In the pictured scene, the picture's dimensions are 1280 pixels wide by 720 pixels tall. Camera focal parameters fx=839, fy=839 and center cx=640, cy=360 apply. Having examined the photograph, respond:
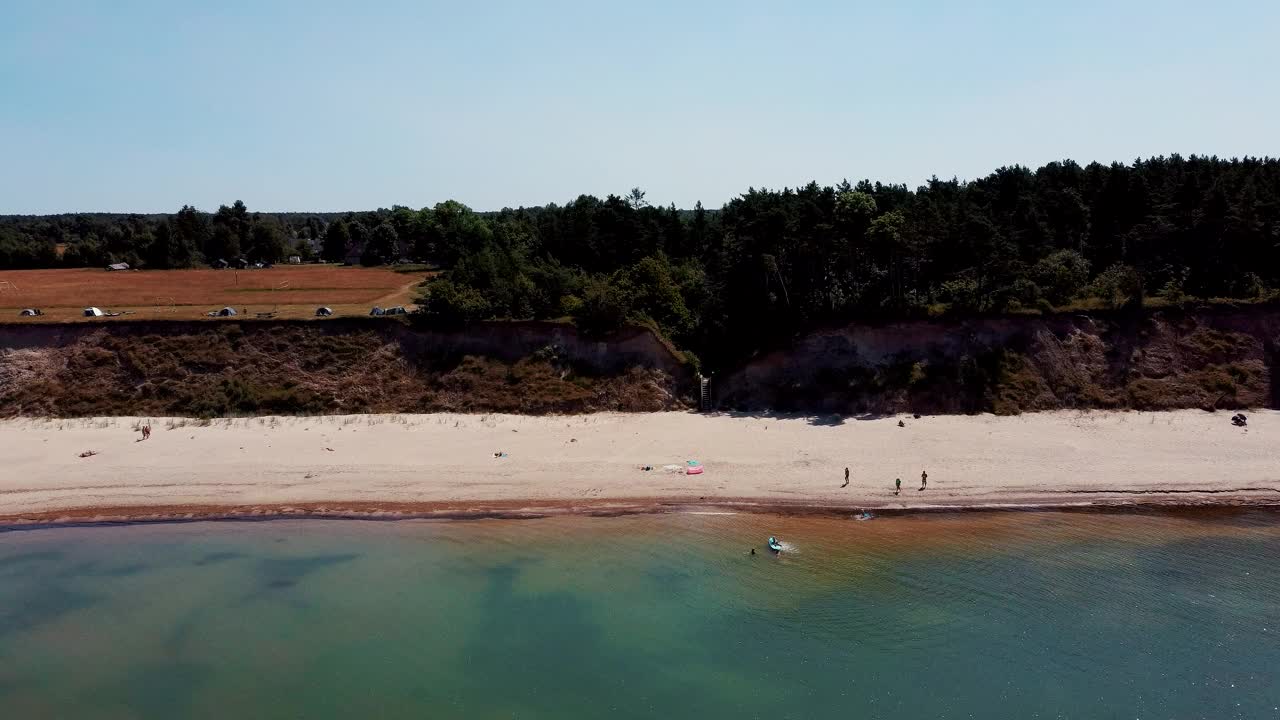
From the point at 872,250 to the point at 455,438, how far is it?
73.9 ft

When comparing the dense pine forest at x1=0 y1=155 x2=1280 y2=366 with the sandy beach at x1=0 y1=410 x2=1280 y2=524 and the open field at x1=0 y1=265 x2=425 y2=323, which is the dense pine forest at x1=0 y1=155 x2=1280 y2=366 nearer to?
the sandy beach at x1=0 y1=410 x2=1280 y2=524

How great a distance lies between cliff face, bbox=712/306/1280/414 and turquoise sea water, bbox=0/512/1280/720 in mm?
10897

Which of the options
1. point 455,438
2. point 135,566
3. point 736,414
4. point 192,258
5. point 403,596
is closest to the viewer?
point 403,596

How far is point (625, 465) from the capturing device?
117 feet

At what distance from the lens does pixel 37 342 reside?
4669cm

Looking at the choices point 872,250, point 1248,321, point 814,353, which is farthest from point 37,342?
point 1248,321

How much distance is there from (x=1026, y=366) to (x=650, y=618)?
26.1 meters

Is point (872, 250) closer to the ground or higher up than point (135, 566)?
higher up

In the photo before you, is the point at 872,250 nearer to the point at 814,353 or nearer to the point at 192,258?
the point at 814,353

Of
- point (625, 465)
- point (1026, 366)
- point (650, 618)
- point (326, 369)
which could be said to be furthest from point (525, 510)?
point (1026, 366)

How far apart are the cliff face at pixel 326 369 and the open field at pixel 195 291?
3.73 metres

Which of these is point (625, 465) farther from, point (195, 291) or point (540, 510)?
point (195, 291)

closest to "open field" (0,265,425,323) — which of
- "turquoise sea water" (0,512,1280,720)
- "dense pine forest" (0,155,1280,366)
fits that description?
"dense pine forest" (0,155,1280,366)

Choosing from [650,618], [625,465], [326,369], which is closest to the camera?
[650,618]
